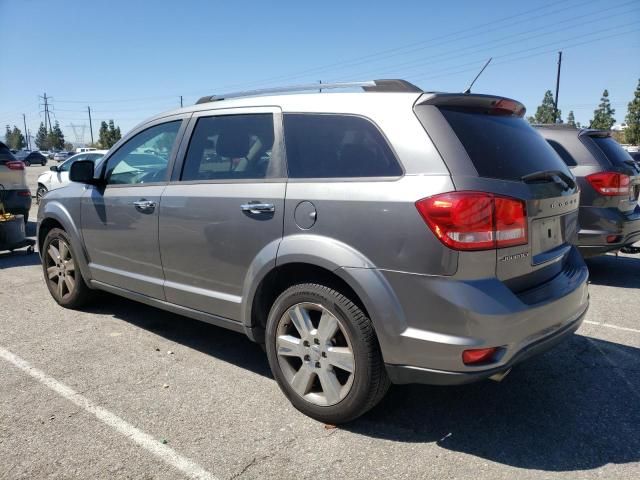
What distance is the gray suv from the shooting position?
2.55 meters

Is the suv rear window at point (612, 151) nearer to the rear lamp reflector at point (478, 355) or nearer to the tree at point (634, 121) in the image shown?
the rear lamp reflector at point (478, 355)

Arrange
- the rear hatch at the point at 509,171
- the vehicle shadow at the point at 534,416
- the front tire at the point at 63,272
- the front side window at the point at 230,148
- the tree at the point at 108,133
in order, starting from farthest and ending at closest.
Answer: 1. the tree at the point at 108,133
2. the front tire at the point at 63,272
3. the front side window at the point at 230,148
4. the vehicle shadow at the point at 534,416
5. the rear hatch at the point at 509,171

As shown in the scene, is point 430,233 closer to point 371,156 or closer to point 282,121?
point 371,156

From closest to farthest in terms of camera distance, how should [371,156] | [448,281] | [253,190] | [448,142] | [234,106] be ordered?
[448,281] → [448,142] → [371,156] → [253,190] → [234,106]

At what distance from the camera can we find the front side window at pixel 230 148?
3.43 metres

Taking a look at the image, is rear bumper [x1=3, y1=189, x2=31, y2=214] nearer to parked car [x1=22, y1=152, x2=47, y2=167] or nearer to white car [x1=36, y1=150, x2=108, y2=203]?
white car [x1=36, y1=150, x2=108, y2=203]

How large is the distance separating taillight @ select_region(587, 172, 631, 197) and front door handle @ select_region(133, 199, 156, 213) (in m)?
4.73

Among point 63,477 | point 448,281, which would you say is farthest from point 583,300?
point 63,477

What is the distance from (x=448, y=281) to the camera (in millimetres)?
2520

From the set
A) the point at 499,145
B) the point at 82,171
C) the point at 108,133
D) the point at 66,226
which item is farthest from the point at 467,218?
the point at 108,133

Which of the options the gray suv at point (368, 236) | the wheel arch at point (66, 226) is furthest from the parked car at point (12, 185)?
the gray suv at point (368, 236)

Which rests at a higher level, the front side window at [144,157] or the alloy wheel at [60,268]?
the front side window at [144,157]

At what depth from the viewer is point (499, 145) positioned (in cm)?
289

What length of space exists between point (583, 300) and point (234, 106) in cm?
260
